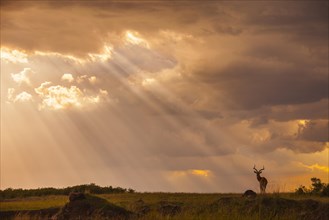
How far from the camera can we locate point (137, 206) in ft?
122

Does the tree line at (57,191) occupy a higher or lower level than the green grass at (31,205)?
higher

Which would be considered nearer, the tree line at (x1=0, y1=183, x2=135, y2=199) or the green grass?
the green grass

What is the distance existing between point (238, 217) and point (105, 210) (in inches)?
343

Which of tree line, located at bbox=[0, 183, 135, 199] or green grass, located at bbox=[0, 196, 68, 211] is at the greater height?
tree line, located at bbox=[0, 183, 135, 199]

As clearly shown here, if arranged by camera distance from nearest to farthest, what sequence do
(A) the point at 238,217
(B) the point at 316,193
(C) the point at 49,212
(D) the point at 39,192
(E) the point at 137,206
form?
(A) the point at 238,217 < (C) the point at 49,212 < (E) the point at 137,206 < (B) the point at 316,193 < (D) the point at 39,192

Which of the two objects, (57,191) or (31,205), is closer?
(31,205)

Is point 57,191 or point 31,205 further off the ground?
point 57,191

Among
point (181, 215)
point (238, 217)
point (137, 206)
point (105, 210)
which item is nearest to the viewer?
point (238, 217)

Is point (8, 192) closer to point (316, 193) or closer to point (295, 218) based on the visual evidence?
point (316, 193)

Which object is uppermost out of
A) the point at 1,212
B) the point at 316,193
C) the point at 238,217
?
the point at 316,193

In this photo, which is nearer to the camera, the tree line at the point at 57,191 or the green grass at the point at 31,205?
the green grass at the point at 31,205

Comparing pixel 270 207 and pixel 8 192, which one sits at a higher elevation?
pixel 8 192

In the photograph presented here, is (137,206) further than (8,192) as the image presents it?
No

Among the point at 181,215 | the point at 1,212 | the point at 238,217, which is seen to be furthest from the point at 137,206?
the point at 238,217
